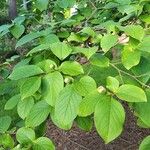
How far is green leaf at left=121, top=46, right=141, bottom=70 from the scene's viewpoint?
99cm

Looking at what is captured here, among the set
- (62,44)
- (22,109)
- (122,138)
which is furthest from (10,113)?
(122,138)

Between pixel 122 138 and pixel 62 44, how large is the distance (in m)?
3.05

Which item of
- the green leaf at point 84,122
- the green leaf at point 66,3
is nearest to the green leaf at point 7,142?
the green leaf at point 84,122

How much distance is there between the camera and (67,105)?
91 centimetres

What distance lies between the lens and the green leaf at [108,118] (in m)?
0.84

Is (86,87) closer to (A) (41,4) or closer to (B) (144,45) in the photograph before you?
(B) (144,45)

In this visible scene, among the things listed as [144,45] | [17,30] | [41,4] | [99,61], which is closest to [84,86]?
[99,61]

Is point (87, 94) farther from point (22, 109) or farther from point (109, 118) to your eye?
Answer: point (22, 109)

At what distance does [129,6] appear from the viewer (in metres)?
1.65

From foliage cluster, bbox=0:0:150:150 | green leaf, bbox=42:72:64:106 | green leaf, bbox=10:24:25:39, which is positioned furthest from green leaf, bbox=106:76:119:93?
green leaf, bbox=10:24:25:39

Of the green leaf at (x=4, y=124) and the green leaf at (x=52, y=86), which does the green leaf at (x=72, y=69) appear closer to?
the green leaf at (x=52, y=86)

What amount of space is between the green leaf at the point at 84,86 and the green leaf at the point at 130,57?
0.12m

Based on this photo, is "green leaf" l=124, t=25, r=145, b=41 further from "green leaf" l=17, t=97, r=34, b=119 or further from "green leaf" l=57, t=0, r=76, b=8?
"green leaf" l=57, t=0, r=76, b=8

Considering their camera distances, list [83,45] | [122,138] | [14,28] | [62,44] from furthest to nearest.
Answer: [122,138] < [14,28] < [83,45] < [62,44]
